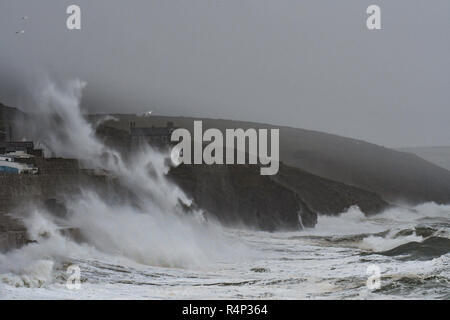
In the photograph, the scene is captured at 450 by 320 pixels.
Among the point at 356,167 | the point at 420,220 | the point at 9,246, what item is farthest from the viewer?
the point at 356,167

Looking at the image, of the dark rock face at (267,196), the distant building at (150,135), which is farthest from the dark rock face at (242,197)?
the distant building at (150,135)

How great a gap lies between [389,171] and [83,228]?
15.9m

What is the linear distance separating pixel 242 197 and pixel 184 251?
11.9 metres

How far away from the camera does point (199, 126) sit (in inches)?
1332

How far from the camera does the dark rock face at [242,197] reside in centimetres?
3359

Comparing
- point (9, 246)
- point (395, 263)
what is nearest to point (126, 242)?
point (9, 246)

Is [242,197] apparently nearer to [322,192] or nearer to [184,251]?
[322,192]

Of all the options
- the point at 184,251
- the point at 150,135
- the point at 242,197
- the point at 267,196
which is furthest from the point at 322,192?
the point at 184,251

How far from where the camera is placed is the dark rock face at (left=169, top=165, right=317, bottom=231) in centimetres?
3359

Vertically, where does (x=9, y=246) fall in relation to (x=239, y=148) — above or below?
below

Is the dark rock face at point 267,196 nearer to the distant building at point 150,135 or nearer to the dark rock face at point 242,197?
the dark rock face at point 242,197

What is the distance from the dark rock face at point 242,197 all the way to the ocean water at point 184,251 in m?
0.91

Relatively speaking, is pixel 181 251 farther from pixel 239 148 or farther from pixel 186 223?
pixel 239 148

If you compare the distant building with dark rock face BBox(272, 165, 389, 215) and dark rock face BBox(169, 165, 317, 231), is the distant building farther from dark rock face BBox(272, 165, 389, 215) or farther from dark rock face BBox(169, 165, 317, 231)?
dark rock face BBox(272, 165, 389, 215)
